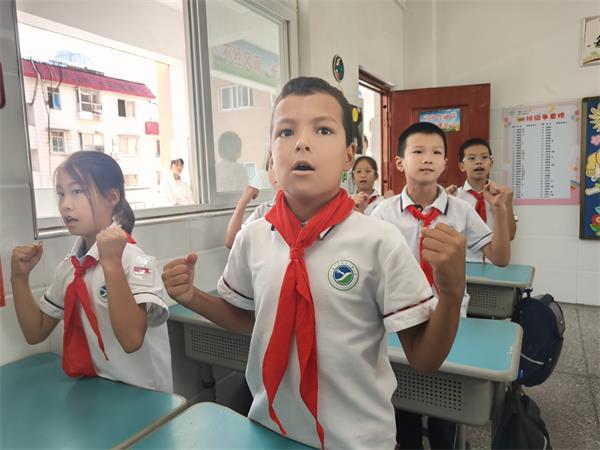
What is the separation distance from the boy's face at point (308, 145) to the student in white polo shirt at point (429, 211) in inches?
32.7

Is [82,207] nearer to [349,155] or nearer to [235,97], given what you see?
[349,155]

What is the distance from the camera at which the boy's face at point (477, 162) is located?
288 cm

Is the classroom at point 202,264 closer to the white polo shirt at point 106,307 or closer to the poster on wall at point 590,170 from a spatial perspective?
the white polo shirt at point 106,307

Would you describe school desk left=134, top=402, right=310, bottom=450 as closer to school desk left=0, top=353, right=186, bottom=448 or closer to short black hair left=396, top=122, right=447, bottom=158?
school desk left=0, top=353, right=186, bottom=448

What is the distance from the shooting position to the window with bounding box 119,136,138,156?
3.03 ft

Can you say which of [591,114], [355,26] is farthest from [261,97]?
[591,114]

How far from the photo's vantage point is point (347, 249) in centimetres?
82

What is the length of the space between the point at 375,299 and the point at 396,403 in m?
0.75

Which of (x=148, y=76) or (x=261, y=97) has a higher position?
(x=261, y=97)

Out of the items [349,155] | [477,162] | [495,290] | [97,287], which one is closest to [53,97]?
[97,287]

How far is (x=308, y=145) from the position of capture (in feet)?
2.55

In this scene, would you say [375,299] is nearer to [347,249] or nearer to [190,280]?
[347,249]

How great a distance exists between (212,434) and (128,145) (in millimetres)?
633

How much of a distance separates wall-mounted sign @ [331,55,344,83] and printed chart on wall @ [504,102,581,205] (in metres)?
1.99
